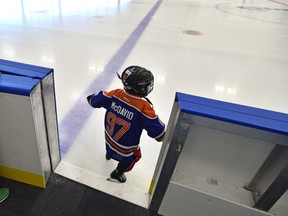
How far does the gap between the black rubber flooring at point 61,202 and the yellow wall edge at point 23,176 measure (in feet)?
0.06

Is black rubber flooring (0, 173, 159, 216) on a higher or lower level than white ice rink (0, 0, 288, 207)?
higher

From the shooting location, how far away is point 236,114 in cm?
63

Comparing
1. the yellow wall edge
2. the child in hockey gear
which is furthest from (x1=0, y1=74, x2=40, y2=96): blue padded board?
the yellow wall edge

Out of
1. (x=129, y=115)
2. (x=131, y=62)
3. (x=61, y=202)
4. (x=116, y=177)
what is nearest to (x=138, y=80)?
(x=129, y=115)

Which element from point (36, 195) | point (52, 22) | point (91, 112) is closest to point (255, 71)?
point (91, 112)

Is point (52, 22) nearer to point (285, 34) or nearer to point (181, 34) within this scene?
point (181, 34)

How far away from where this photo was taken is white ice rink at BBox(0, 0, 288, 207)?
1.25m

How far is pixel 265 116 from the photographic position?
0.63 meters

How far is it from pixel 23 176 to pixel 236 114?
967 mm

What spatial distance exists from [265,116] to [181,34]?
12.1ft

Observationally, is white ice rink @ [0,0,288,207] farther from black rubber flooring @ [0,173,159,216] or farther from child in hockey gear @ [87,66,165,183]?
child in hockey gear @ [87,66,165,183]

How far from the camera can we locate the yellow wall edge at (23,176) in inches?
37.8

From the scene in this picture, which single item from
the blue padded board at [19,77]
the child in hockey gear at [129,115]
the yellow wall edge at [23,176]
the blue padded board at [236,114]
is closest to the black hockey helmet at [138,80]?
the child in hockey gear at [129,115]

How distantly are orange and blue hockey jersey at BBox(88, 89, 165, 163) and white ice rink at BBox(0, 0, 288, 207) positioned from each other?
0.73 feet
